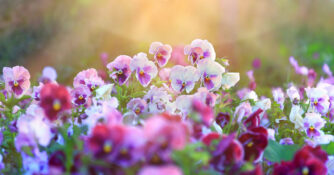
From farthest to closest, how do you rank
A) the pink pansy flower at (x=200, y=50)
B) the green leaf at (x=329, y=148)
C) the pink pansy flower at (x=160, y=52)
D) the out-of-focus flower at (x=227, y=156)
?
the pink pansy flower at (x=160, y=52) < the pink pansy flower at (x=200, y=50) < the green leaf at (x=329, y=148) < the out-of-focus flower at (x=227, y=156)

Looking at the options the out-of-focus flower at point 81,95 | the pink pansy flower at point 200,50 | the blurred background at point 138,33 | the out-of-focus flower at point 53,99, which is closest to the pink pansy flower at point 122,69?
the out-of-focus flower at point 81,95

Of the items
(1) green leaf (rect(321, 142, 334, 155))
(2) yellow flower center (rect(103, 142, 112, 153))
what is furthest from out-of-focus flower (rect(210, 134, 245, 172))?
(1) green leaf (rect(321, 142, 334, 155))

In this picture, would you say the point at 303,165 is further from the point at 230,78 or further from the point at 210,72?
the point at 230,78

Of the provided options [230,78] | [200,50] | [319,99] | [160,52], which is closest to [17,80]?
[160,52]

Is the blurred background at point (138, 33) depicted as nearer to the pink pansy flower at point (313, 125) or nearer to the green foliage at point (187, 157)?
the pink pansy flower at point (313, 125)

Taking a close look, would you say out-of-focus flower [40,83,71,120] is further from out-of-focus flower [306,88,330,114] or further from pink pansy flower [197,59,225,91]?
out-of-focus flower [306,88,330,114]

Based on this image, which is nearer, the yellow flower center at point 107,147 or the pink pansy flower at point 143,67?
the yellow flower center at point 107,147
